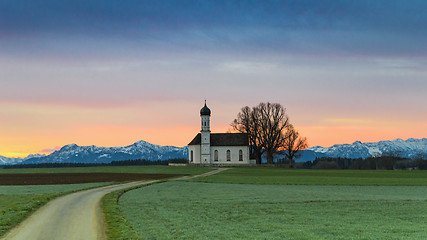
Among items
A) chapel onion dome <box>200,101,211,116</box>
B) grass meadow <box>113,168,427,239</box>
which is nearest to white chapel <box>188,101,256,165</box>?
chapel onion dome <box>200,101,211,116</box>

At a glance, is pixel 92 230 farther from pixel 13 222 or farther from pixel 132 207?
pixel 132 207

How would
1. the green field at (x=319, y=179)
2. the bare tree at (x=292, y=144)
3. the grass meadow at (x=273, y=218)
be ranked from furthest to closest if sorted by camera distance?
1. the bare tree at (x=292, y=144)
2. the green field at (x=319, y=179)
3. the grass meadow at (x=273, y=218)

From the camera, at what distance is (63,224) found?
22453mm

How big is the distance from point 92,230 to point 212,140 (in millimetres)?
104671

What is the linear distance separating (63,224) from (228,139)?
10348 centimetres

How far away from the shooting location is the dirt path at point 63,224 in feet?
64.5

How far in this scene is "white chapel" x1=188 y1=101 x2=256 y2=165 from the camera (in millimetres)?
123312

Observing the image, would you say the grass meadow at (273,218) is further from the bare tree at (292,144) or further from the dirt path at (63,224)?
the bare tree at (292,144)

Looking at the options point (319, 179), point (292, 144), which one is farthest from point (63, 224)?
point (292, 144)

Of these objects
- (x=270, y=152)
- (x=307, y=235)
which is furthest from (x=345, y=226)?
(x=270, y=152)

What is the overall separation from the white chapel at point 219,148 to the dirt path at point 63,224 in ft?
302

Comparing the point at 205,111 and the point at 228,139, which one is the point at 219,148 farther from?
the point at 205,111

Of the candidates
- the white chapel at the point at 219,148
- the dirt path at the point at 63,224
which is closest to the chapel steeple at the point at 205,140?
the white chapel at the point at 219,148

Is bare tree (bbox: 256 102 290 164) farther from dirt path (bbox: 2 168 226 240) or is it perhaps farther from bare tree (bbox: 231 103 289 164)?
dirt path (bbox: 2 168 226 240)
